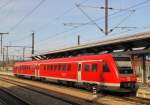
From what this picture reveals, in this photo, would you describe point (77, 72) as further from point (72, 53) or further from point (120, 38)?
point (72, 53)

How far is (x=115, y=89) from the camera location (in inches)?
926

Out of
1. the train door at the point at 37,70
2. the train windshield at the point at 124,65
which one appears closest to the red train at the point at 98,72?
the train windshield at the point at 124,65

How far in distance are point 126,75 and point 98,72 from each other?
234 centimetres

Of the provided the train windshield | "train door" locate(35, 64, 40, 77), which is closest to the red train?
the train windshield

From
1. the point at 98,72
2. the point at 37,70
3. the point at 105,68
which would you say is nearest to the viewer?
the point at 105,68

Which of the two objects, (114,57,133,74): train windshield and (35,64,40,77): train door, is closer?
Result: (114,57,133,74): train windshield

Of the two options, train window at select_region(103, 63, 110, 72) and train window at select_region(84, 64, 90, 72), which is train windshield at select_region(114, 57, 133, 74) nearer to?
train window at select_region(103, 63, 110, 72)

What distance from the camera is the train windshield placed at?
24.2m

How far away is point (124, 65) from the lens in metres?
24.6

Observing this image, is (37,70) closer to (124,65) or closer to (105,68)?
(105,68)

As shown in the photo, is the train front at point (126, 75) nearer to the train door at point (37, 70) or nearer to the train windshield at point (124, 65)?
the train windshield at point (124, 65)

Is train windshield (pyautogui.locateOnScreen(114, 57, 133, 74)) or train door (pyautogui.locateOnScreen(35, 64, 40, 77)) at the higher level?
train windshield (pyautogui.locateOnScreen(114, 57, 133, 74))

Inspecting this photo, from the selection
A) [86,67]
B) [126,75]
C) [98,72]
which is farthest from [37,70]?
[126,75]

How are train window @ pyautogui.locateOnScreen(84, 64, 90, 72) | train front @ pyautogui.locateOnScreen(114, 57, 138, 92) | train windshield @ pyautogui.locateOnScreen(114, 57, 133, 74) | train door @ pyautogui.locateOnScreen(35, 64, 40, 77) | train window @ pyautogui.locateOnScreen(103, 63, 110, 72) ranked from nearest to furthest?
train front @ pyautogui.locateOnScreen(114, 57, 138, 92) < train windshield @ pyautogui.locateOnScreen(114, 57, 133, 74) < train window @ pyautogui.locateOnScreen(103, 63, 110, 72) < train window @ pyautogui.locateOnScreen(84, 64, 90, 72) < train door @ pyautogui.locateOnScreen(35, 64, 40, 77)
